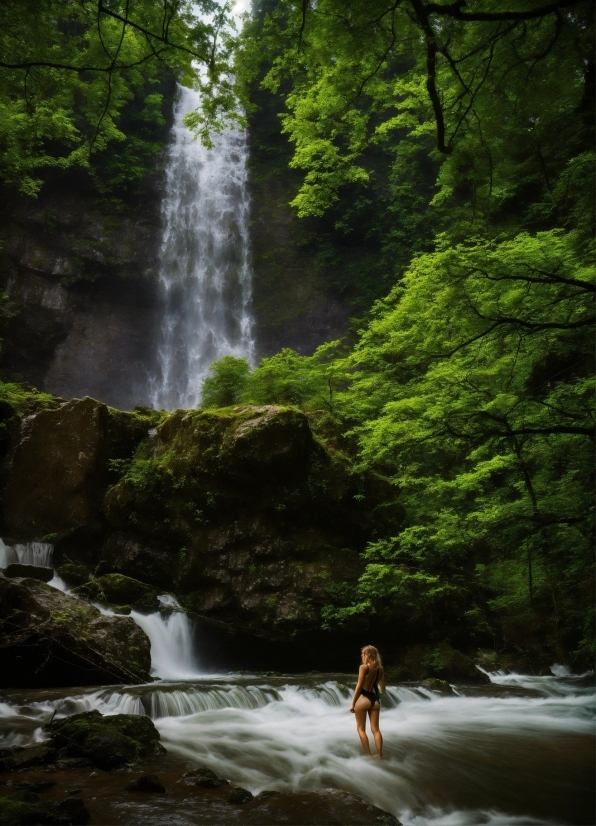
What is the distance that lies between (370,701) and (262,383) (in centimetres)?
898

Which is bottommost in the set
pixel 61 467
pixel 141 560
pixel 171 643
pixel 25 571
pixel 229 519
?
pixel 171 643

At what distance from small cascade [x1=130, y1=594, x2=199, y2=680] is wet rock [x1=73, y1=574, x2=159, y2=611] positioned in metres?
0.25

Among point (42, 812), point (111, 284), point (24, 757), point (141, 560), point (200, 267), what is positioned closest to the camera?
point (42, 812)

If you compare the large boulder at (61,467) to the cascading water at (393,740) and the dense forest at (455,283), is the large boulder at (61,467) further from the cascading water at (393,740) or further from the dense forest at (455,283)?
the cascading water at (393,740)

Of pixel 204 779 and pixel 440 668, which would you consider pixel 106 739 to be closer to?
pixel 204 779

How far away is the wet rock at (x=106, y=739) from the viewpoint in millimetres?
4887

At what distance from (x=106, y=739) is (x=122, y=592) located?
593 centimetres

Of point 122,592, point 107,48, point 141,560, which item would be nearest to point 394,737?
point 122,592

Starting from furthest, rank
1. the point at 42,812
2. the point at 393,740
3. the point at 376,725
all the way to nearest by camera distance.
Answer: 1. the point at 393,740
2. the point at 376,725
3. the point at 42,812

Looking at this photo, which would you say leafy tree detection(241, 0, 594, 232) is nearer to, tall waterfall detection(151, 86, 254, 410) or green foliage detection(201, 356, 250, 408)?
green foliage detection(201, 356, 250, 408)

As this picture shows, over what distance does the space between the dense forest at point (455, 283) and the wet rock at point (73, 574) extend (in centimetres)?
497

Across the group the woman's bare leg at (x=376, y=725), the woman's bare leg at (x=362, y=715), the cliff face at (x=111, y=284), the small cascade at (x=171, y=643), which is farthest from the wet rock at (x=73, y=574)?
the cliff face at (x=111, y=284)

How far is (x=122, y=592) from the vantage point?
421 inches

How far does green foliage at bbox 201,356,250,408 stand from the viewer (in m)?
14.3
